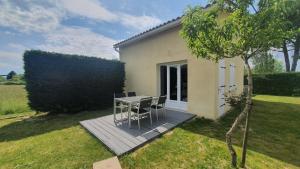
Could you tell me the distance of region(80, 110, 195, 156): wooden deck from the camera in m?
4.36

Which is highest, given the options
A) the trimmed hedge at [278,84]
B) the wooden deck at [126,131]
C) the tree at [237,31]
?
the tree at [237,31]

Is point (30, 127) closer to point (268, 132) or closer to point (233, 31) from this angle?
point (233, 31)

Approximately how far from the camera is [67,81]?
853 centimetres

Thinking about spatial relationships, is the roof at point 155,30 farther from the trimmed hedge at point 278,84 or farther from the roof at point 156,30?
the trimmed hedge at point 278,84

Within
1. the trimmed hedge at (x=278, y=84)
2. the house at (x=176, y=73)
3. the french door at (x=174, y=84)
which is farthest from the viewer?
the trimmed hedge at (x=278, y=84)

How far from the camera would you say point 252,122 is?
6.78m

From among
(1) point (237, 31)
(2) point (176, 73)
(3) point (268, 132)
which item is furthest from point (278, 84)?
(1) point (237, 31)

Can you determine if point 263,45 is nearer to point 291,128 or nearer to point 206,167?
point 206,167

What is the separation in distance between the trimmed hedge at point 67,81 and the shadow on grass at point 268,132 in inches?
241

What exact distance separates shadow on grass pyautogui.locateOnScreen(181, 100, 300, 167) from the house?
1035mm

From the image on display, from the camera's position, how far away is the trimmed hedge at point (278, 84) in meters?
16.3

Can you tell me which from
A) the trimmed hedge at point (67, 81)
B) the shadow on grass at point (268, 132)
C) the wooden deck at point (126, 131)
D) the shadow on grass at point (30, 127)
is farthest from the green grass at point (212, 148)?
the trimmed hedge at point (67, 81)

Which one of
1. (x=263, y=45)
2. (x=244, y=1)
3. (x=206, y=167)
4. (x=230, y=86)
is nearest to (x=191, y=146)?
(x=206, y=167)

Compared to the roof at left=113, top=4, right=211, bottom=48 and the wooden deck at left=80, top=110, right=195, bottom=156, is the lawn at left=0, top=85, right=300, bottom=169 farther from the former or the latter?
the roof at left=113, top=4, right=211, bottom=48
